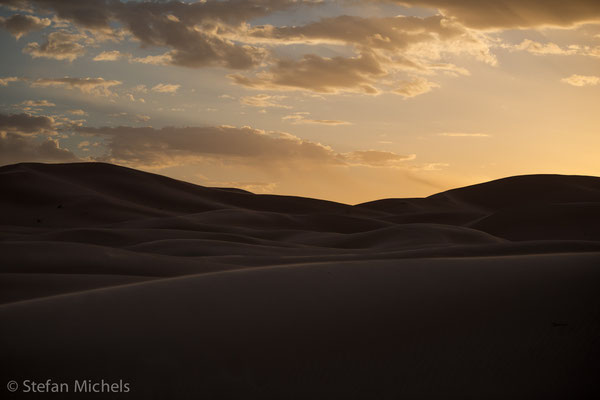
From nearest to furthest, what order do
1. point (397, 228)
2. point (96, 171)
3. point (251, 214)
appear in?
1. point (397, 228)
2. point (251, 214)
3. point (96, 171)

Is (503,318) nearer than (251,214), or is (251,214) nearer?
(503,318)

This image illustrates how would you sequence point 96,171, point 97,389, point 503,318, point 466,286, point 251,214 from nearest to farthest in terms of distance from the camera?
point 97,389 < point 503,318 < point 466,286 < point 251,214 < point 96,171

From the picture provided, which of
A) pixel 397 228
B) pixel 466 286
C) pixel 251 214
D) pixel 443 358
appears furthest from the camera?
pixel 251 214

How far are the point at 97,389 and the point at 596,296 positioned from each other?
164cm

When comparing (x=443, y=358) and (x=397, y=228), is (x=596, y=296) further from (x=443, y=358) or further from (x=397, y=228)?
(x=397, y=228)

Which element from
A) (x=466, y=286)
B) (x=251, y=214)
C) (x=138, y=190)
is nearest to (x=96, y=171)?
(x=138, y=190)

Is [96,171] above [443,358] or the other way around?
above

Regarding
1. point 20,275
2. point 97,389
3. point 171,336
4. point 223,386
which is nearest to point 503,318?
point 223,386

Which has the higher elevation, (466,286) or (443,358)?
(466,286)

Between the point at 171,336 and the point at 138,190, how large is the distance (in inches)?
648

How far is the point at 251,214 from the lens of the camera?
13.6 metres

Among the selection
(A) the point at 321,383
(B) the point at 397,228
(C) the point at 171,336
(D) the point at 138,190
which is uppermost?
(D) the point at 138,190

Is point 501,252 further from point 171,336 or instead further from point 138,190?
point 138,190

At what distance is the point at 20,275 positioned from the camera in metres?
3.46
